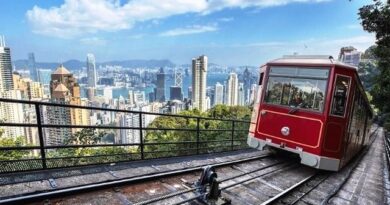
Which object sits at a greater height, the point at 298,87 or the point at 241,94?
the point at 298,87

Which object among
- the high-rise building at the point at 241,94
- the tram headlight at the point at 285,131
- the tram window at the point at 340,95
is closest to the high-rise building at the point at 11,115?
the tram headlight at the point at 285,131

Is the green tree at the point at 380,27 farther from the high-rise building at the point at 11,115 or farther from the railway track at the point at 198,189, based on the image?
the high-rise building at the point at 11,115

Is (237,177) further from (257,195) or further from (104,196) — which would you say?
(104,196)

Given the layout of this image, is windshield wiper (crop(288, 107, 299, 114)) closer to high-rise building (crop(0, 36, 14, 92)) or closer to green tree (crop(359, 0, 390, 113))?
green tree (crop(359, 0, 390, 113))

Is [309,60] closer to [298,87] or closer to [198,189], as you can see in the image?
[298,87]

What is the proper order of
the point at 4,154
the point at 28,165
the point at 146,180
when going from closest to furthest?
the point at 28,165 → the point at 146,180 → the point at 4,154

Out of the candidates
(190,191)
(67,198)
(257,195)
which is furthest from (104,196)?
(257,195)

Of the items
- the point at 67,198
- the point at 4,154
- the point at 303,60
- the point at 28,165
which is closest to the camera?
the point at 67,198

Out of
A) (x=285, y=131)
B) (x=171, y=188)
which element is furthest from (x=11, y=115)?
(x=285, y=131)
